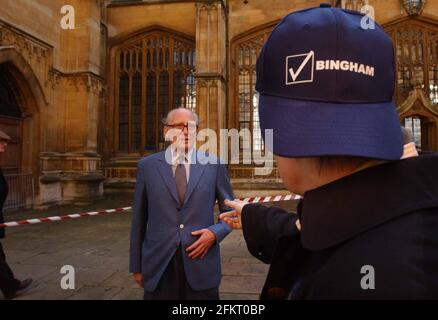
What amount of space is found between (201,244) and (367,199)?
1.69 meters

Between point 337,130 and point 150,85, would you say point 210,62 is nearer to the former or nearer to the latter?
point 150,85

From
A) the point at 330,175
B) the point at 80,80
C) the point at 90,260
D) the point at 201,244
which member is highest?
the point at 80,80

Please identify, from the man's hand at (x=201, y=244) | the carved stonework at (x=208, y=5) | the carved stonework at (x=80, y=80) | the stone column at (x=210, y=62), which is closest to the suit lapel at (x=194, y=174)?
the man's hand at (x=201, y=244)

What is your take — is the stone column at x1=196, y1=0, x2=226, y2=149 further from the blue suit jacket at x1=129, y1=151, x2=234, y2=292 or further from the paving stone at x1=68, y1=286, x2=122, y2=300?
the blue suit jacket at x1=129, y1=151, x2=234, y2=292

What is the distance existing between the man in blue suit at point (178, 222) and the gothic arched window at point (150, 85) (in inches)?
474

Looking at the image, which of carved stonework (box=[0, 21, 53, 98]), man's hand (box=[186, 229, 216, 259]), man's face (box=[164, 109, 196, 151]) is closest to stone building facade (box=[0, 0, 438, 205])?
carved stonework (box=[0, 21, 53, 98])

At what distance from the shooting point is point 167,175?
2287 mm

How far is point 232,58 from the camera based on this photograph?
45.6ft

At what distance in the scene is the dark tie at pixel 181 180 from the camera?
2.30 metres

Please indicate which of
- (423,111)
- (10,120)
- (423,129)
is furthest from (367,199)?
(423,129)

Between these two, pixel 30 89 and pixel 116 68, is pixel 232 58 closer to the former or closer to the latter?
pixel 116 68

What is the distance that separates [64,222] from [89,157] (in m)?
3.99

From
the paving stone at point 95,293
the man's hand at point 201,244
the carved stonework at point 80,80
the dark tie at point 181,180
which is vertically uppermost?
the carved stonework at point 80,80

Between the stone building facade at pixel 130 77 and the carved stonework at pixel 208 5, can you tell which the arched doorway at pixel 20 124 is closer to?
the stone building facade at pixel 130 77
